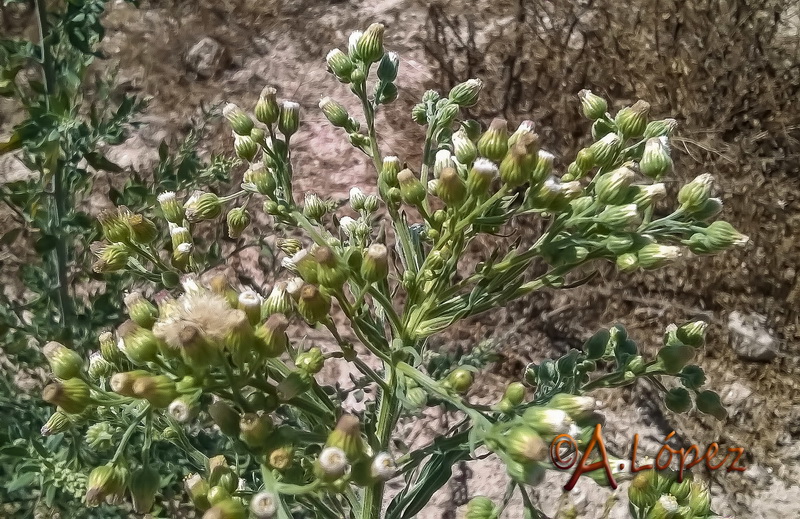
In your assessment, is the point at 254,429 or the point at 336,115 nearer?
the point at 254,429

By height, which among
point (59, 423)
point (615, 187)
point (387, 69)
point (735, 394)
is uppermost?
point (387, 69)

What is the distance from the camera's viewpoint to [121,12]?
4723 mm

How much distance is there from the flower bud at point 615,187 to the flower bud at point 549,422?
0.43 meters

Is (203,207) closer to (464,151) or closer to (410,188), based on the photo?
(410,188)

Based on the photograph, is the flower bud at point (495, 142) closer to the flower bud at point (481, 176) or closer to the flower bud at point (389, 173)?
the flower bud at point (481, 176)

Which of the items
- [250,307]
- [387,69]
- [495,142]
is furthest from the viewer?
[387,69]

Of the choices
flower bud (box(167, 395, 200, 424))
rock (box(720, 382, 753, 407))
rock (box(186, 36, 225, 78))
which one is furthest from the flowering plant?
rock (box(186, 36, 225, 78))

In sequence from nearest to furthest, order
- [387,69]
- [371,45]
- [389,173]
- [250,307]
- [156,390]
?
[156,390], [250,307], [389,173], [371,45], [387,69]

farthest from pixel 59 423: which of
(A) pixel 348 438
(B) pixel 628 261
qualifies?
(B) pixel 628 261

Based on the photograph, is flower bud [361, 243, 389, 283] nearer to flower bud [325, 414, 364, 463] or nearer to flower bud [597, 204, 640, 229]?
flower bud [325, 414, 364, 463]

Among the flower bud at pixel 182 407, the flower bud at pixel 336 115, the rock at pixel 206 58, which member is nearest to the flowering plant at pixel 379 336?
the flower bud at pixel 182 407

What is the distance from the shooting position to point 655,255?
1212mm

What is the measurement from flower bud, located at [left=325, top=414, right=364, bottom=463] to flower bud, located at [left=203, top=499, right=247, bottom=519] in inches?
8.5

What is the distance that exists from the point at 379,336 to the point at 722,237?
75 centimetres
